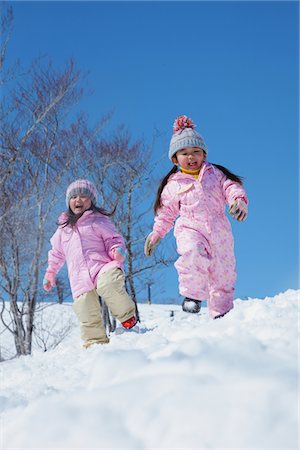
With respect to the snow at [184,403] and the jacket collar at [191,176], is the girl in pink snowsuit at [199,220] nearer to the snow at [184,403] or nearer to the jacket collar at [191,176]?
the jacket collar at [191,176]

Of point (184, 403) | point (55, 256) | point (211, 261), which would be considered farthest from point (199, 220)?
point (184, 403)

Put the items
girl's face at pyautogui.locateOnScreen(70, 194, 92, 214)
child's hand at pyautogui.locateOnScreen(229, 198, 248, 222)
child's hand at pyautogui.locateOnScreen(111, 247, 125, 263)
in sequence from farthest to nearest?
girl's face at pyautogui.locateOnScreen(70, 194, 92, 214), child's hand at pyautogui.locateOnScreen(111, 247, 125, 263), child's hand at pyautogui.locateOnScreen(229, 198, 248, 222)

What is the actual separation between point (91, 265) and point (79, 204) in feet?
1.95

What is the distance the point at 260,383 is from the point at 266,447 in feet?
0.43

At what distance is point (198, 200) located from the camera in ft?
11.8

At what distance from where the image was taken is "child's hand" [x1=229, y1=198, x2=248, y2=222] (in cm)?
317

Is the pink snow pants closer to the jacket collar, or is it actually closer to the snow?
the jacket collar

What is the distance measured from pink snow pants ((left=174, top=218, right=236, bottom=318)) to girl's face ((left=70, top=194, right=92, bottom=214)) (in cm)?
98

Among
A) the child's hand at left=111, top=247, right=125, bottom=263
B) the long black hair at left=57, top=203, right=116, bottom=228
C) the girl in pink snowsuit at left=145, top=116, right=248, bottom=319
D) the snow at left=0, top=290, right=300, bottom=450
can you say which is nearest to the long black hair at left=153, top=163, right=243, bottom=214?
the girl in pink snowsuit at left=145, top=116, right=248, bottom=319

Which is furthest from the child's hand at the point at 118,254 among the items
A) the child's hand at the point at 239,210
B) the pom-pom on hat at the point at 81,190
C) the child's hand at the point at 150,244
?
the child's hand at the point at 239,210

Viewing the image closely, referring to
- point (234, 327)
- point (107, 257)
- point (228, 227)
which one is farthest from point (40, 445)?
point (107, 257)

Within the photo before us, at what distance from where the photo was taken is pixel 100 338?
154 inches

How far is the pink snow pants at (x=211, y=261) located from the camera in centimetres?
338

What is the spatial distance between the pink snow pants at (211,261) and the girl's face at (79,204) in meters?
0.98
